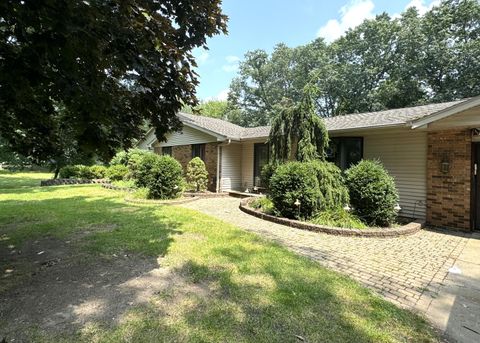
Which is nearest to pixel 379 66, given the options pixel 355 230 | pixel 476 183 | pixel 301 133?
pixel 301 133

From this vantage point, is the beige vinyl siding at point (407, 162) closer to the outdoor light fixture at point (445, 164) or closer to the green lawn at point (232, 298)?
the outdoor light fixture at point (445, 164)

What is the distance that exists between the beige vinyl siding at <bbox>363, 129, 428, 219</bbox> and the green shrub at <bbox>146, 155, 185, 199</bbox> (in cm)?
766

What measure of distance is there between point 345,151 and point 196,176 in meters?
7.06

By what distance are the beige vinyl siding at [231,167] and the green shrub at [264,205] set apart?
4.44m

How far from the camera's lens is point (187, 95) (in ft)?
15.0

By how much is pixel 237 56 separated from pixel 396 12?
2003cm

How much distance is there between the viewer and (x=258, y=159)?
549 inches

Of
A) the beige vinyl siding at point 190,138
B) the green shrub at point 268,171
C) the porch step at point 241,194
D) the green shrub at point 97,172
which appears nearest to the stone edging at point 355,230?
the green shrub at point 268,171

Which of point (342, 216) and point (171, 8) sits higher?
point (171, 8)

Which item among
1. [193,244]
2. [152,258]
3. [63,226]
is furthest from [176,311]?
[63,226]

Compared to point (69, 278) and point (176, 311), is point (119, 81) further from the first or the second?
point (176, 311)

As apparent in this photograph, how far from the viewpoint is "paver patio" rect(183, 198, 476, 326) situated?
381 cm

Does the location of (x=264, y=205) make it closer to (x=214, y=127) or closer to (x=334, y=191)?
(x=334, y=191)

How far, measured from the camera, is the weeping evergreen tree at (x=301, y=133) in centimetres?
912
